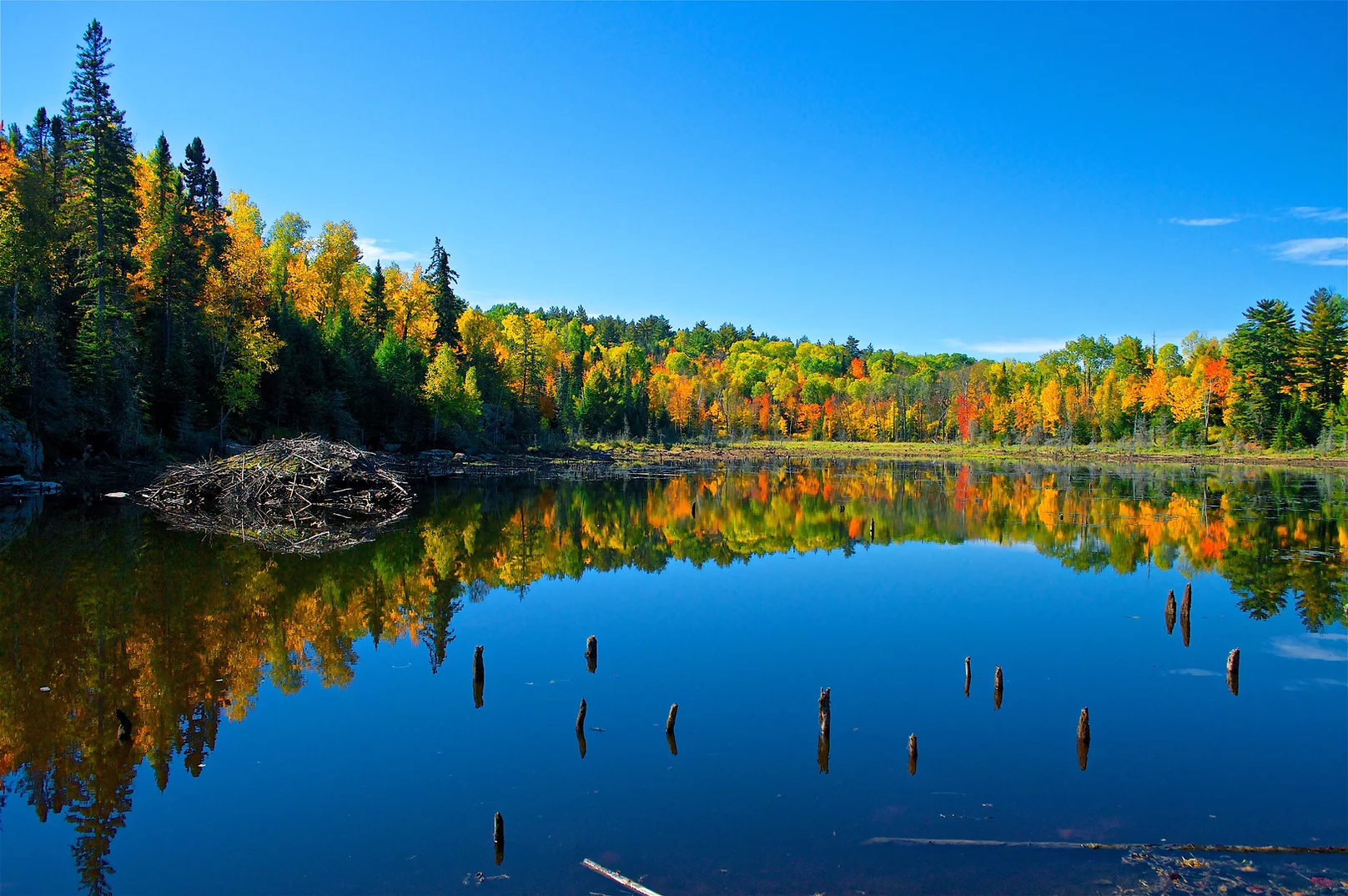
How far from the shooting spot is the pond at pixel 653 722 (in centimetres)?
824

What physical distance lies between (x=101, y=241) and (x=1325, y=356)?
10727 centimetres

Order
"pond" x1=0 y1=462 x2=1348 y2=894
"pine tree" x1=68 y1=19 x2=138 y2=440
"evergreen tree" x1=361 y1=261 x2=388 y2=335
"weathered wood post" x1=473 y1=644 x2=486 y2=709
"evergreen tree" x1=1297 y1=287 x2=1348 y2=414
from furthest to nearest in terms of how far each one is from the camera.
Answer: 1. "evergreen tree" x1=1297 y1=287 x2=1348 y2=414
2. "evergreen tree" x1=361 y1=261 x2=388 y2=335
3. "pine tree" x1=68 y1=19 x2=138 y2=440
4. "weathered wood post" x1=473 y1=644 x2=486 y2=709
5. "pond" x1=0 y1=462 x2=1348 y2=894

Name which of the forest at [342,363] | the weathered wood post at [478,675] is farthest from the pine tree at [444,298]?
the weathered wood post at [478,675]

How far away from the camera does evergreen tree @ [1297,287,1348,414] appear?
8300cm

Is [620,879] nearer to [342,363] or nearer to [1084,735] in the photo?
[1084,735]

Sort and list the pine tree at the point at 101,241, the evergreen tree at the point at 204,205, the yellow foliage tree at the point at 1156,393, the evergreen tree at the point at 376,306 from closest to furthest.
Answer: the pine tree at the point at 101,241 < the evergreen tree at the point at 204,205 < the evergreen tree at the point at 376,306 < the yellow foliage tree at the point at 1156,393

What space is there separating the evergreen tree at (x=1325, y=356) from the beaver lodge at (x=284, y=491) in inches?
3660

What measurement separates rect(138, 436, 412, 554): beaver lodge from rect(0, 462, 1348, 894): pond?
8.04m

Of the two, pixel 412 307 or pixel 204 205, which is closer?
pixel 204 205

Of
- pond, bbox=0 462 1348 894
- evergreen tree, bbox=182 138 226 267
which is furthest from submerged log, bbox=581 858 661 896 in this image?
evergreen tree, bbox=182 138 226 267

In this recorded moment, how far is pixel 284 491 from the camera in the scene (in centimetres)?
3750

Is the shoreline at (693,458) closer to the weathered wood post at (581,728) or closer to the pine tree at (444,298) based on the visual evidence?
the pine tree at (444,298)

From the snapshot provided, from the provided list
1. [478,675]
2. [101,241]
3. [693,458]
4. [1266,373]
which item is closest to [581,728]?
[478,675]

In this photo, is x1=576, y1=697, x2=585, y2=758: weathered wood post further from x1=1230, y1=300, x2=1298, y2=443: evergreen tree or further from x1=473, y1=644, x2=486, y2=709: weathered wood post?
x1=1230, y1=300, x2=1298, y2=443: evergreen tree
